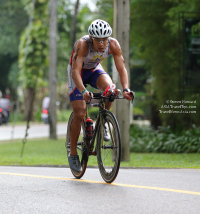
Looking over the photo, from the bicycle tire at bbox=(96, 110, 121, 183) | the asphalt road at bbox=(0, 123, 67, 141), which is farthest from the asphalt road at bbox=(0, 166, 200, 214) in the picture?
the asphalt road at bbox=(0, 123, 67, 141)

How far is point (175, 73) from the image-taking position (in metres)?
17.7

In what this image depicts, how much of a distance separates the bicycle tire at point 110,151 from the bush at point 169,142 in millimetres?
7660

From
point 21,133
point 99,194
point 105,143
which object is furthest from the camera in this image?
point 21,133

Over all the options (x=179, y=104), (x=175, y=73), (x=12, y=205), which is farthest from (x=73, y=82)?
(x=175, y=73)

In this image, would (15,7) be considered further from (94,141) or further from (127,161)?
(94,141)

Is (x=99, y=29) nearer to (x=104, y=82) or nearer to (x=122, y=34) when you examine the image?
(x=104, y=82)

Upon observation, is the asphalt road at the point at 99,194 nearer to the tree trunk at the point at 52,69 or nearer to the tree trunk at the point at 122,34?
the tree trunk at the point at 122,34

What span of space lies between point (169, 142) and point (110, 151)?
8.49 metres

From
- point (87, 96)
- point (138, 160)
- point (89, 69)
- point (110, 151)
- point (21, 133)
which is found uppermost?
point (89, 69)

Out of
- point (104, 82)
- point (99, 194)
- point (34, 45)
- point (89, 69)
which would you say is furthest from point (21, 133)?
point (99, 194)

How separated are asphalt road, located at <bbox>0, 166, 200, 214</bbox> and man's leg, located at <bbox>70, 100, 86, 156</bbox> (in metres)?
0.44

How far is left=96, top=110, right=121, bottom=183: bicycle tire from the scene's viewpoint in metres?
6.32

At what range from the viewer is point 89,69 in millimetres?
7023

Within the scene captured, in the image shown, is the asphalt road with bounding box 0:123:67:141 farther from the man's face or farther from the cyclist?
the man's face
